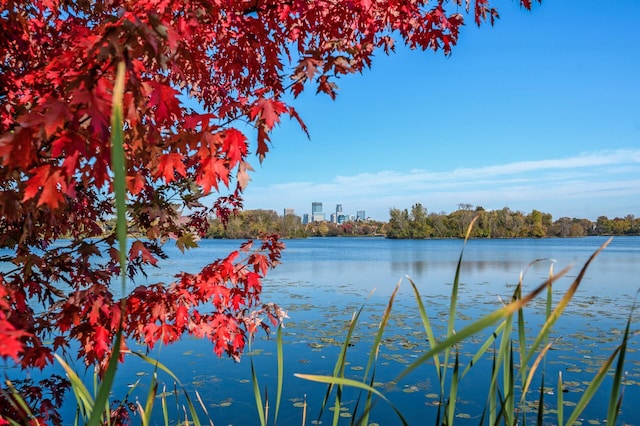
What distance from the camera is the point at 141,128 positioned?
1.95 m

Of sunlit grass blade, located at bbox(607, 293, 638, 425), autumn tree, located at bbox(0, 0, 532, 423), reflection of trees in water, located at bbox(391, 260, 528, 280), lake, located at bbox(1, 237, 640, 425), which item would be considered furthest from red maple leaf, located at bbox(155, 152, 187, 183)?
reflection of trees in water, located at bbox(391, 260, 528, 280)

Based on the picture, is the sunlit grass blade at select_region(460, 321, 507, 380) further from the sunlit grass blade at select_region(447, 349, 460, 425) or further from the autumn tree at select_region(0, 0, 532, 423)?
the autumn tree at select_region(0, 0, 532, 423)

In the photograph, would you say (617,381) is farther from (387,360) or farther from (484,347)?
(387,360)

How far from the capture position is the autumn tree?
162 cm

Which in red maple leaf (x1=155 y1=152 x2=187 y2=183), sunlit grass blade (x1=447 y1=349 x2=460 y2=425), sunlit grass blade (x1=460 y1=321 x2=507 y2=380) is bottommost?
sunlit grass blade (x1=447 y1=349 x2=460 y2=425)

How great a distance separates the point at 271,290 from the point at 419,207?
9233cm

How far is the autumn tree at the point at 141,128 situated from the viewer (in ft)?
5.32

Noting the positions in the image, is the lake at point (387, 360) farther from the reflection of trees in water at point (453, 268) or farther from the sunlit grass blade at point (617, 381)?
the reflection of trees in water at point (453, 268)

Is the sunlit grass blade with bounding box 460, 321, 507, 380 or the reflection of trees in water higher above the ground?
the sunlit grass blade with bounding box 460, 321, 507, 380

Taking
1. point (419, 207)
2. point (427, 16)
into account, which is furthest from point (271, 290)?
point (419, 207)

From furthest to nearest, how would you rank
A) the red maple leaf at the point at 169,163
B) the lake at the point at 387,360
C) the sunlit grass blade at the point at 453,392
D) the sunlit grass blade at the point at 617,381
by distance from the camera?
the lake at the point at 387,360 < the red maple leaf at the point at 169,163 < the sunlit grass blade at the point at 453,392 < the sunlit grass blade at the point at 617,381

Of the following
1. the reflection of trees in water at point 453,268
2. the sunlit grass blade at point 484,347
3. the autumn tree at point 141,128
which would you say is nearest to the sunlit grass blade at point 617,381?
the sunlit grass blade at point 484,347

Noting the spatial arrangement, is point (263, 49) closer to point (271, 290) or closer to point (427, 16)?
point (427, 16)

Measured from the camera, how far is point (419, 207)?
105938 millimetres
